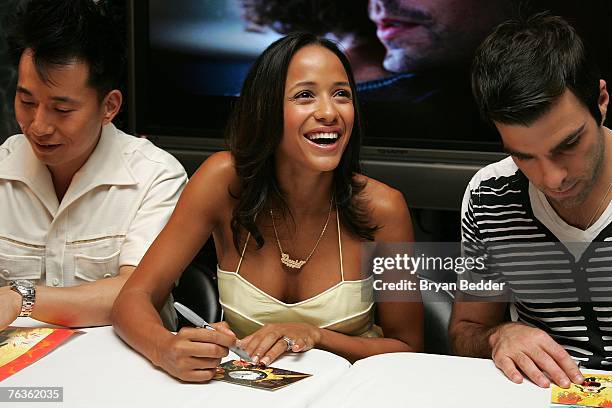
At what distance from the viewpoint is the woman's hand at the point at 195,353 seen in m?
1.59

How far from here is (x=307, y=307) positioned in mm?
2080

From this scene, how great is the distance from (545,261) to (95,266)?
1.16 metres

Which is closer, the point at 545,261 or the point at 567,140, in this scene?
the point at 567,140

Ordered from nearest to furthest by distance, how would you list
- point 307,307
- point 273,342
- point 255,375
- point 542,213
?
point 255,375 → point 273,342 → point 542,213 → point 307,307

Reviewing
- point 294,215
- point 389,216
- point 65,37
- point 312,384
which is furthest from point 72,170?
point 312,384

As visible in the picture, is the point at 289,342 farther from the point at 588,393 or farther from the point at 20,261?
the point at 20,261

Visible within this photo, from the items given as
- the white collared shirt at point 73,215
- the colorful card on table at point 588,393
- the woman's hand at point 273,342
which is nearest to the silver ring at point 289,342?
the woman's hand at point 273,342

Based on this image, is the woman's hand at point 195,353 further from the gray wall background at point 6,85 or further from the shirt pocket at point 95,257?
the gray wall background at point 6,85

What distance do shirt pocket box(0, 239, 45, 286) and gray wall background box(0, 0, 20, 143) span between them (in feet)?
5.37

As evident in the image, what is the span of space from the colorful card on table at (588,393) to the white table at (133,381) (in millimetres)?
409

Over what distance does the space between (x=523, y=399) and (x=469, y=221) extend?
2.01ft

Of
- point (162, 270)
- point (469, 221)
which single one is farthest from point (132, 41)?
point (469, 221)

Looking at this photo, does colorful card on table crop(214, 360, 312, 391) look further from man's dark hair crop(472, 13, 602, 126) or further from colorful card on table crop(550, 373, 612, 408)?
man's dark hair crop(472, 13, 602, 126)

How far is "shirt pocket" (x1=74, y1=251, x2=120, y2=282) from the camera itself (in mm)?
2258
